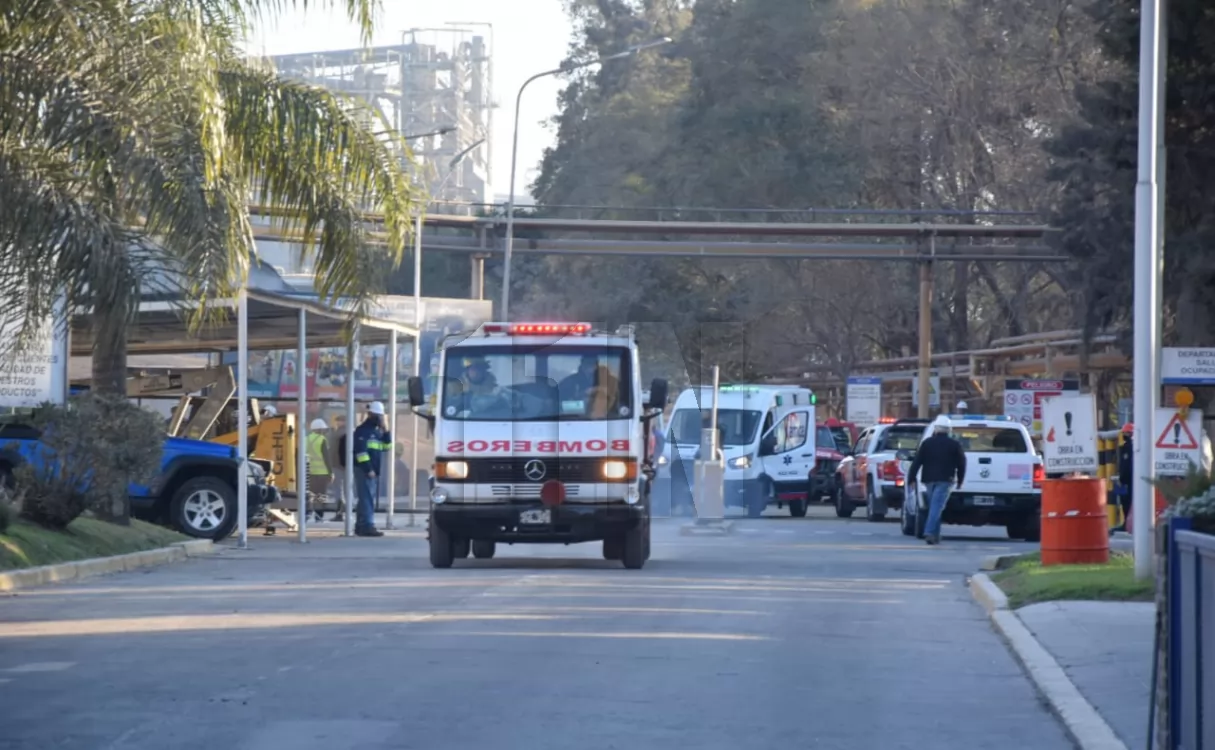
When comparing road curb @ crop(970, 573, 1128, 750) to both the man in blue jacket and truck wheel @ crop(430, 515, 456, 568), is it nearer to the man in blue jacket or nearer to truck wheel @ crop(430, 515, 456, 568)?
truck wheel @ crop(430, 515, 456, 568)

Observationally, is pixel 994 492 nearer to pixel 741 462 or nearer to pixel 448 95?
pixel 741 462

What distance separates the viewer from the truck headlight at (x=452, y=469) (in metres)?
18.9

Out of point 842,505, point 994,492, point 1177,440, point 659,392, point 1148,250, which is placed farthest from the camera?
point 842,505

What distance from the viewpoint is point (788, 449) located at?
36406mm

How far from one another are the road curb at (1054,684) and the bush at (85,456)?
31.7 ft

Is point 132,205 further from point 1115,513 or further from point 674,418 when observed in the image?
point 674,418

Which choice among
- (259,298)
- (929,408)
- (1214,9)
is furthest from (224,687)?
(929,408)

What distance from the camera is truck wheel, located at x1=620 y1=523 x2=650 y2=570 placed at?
1917cm

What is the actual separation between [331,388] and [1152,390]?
29.8 metres

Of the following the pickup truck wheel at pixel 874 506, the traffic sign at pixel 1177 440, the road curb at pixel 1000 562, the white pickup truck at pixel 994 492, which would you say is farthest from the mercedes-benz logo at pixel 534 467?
the pickup truck wheel at pixel 874 506

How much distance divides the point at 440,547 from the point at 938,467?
29.3ft

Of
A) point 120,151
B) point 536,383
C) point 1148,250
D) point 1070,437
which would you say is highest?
point 120,151

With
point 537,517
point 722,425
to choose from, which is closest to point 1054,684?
point 537,517

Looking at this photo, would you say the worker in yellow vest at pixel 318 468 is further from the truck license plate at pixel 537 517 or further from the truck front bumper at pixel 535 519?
the truck license plate at pixel 537 517
